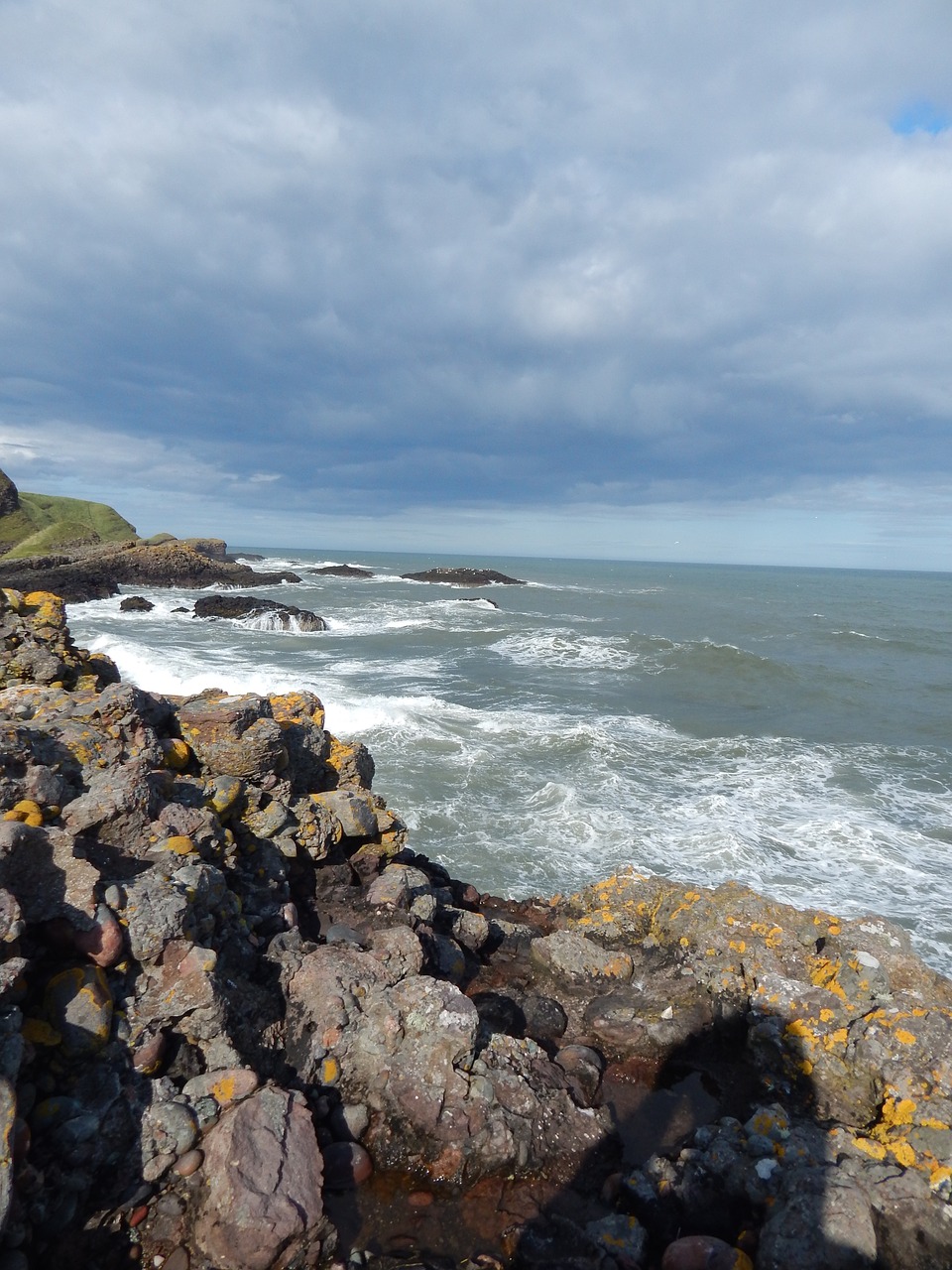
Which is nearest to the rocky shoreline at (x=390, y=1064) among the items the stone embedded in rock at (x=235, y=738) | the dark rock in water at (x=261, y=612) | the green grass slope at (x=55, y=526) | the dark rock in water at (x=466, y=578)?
the stone embedded in rock at (x=235, y=738)

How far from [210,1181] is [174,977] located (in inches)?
45.9

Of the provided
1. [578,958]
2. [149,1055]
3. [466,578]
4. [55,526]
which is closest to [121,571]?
[55,526]

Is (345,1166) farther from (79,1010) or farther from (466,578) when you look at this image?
(466,578)

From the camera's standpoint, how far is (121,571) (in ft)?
186

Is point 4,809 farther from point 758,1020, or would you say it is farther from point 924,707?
point 924,707

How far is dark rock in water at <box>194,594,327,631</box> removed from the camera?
3731 centimetres

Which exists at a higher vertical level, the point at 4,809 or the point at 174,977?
the point at 4,809

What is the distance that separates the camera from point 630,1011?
18.5ft

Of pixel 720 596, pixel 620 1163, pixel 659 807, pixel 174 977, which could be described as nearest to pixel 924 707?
pixel 659 807

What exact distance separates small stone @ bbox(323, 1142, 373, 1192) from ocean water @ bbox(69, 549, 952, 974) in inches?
229

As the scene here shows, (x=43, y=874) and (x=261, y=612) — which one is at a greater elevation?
(x=43, y=874)

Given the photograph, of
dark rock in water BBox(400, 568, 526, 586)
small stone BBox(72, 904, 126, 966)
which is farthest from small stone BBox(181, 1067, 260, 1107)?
dark rock in water BBox(400, 568, 526, 586)

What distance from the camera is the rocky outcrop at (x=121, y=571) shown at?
46553 mm

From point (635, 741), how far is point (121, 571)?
175ft
